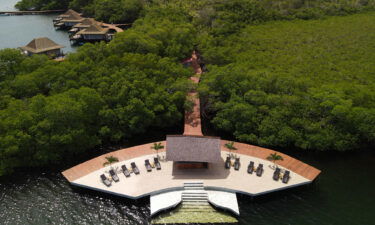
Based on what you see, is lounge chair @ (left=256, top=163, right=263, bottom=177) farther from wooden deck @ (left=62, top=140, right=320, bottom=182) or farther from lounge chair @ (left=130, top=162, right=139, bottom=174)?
lounge chair @ (left=130, top=162, right=139, bottom=174)

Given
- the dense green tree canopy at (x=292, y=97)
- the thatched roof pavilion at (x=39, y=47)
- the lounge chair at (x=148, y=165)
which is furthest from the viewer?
the thatched roof pavilion at (x=39, y=47)

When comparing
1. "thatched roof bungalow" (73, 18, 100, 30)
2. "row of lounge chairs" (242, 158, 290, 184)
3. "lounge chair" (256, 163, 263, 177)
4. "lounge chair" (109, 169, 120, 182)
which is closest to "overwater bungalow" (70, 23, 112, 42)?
"thatched roof bungalow" (73, 18, 100, 30)

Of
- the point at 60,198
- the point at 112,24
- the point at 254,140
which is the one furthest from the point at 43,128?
the point at 112,24

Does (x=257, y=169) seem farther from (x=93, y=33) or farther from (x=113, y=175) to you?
(x=93, y=33)

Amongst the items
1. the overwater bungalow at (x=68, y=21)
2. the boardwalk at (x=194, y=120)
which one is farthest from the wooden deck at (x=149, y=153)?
the overwater bungalow at (x=68, y=21)

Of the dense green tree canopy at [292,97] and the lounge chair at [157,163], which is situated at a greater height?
the dense green tree canopy at [292,97]

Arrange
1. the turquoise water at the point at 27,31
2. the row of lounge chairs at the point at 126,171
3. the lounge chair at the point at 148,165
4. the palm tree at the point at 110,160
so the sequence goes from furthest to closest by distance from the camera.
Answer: the turquoise water at the point at 27,31, the palm tree at the point at 110,160, the lounge chair at the point at 148,165, the row of lounge chairs at the point at 126,171

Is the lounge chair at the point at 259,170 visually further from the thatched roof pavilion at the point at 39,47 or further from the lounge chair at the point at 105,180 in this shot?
the thatched roof pavilion at the point at 39,47
